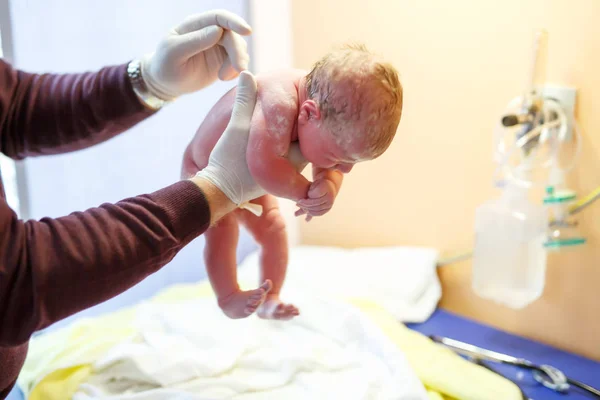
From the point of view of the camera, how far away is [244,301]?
2.47 feet

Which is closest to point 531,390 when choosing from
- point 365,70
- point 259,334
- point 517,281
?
point 517,281

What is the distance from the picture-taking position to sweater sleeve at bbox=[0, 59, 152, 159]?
0.85 m

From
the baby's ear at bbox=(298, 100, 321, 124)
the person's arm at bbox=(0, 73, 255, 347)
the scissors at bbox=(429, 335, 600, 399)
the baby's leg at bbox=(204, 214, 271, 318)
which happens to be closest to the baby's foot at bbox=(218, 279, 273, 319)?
the baby's leg at bbox=(204, 214, 271, 318)

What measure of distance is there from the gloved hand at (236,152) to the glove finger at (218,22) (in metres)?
0.10

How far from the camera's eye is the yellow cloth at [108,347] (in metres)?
0.94

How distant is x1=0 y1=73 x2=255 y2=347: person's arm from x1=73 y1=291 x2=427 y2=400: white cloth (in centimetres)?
38

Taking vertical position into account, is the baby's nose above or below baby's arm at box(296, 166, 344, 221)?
above

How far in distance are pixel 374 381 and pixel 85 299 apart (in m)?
0.57

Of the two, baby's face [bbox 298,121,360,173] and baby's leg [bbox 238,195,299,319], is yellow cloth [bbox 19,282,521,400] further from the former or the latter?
baby's face [bbox 298,121,360,173]

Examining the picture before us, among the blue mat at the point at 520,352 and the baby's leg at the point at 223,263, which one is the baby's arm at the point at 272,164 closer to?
the baby's leg at the point at 223,263

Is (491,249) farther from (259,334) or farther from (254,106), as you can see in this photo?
(254,106)

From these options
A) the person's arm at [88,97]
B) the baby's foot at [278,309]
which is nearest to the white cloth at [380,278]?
the baby's foot at [278,309]

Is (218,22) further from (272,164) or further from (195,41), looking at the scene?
(272,164)

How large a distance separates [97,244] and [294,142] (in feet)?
0.89
